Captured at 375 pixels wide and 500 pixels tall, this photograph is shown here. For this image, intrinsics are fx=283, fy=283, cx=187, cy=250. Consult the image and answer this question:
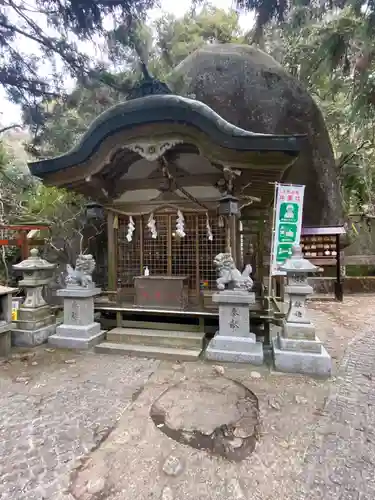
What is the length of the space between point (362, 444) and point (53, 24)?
8.90 meters

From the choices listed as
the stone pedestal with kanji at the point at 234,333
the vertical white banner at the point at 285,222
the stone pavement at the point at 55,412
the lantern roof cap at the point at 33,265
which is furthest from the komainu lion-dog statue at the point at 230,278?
the lantern roof cap at the point at 33,265

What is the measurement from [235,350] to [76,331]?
298 centimetres

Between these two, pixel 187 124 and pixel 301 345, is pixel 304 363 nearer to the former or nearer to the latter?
pixel 301 345

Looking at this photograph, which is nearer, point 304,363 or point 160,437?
point 160,437

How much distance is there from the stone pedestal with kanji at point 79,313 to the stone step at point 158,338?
16.2 inches

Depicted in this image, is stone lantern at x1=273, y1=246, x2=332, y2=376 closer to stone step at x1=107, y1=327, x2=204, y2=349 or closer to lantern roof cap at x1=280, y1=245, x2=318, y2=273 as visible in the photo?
lantern roof cap at x1=280, y1=245, x2=318, y2=273

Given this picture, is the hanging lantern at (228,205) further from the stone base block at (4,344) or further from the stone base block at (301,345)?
A: the stone base block at (4,344)

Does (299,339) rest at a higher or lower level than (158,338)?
higher

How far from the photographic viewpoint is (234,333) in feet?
15.8

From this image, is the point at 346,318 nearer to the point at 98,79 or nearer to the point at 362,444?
the point at 362,444

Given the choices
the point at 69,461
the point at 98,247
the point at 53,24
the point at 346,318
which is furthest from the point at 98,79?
the point at 346,318

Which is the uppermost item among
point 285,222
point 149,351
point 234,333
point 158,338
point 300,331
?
point 285,222

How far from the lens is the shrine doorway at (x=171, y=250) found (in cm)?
627


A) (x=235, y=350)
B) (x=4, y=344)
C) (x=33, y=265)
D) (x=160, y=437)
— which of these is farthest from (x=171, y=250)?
(x=160, y=437)
